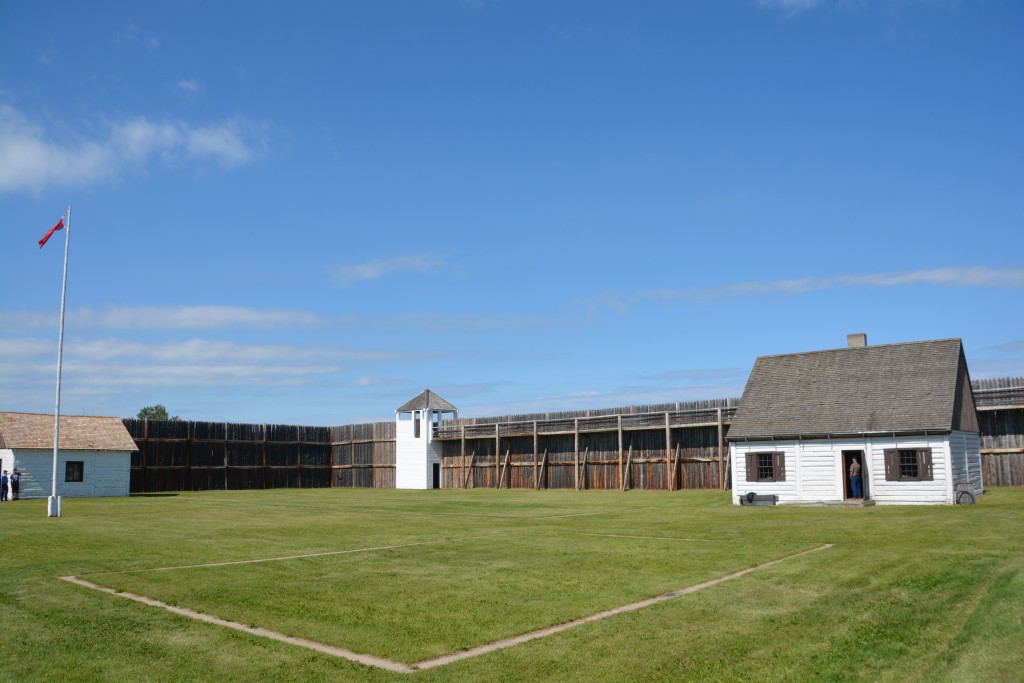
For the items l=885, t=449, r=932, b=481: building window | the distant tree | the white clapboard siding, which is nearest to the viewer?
the white clapboard siding

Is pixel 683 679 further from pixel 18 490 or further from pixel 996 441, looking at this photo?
pixel 18 490

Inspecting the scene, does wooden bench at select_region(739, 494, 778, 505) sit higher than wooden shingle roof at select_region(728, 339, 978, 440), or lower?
lower

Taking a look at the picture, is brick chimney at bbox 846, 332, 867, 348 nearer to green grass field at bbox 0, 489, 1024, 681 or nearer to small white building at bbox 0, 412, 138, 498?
green grass field at bbox 0, 489, 1024, 681

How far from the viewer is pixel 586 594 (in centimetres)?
1189

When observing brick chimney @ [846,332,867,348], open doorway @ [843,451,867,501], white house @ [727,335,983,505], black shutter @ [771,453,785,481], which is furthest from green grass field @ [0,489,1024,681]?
brick chimney @ [846,332,867,348]

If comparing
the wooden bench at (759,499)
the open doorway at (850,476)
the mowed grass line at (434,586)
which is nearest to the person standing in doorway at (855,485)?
the open doorway at (850,476)

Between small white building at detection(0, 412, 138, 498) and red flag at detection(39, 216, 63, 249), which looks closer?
red flag at detection(39, 216, 63, 249)

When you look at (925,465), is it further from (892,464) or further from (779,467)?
(779,467)

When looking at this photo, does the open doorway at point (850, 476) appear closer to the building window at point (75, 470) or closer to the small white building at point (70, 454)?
the small white building at point (70, 454)

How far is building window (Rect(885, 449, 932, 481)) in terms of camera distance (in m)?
27.2

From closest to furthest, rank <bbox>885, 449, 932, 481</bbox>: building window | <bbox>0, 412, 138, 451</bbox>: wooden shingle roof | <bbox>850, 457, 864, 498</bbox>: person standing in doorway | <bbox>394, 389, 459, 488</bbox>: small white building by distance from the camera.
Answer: <bbox>885, 449, 932, 481</bbox>: building window, <bbox>850, 457, 864, 498</bbox>: person standing in doorway, <bbox>0, 412, 138, 451</bbox>: wooden shingle roof, <bbox>394, 389, 459, 488</bbox>: small white building

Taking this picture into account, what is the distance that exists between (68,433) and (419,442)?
20.8 m

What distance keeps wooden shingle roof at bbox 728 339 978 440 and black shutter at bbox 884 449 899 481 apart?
809 millimetres

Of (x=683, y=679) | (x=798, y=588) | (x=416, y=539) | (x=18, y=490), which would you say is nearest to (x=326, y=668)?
(x=683, y=679)
